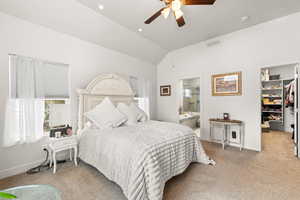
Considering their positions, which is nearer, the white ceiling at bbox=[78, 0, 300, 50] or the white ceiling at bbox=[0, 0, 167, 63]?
the white ceiling at bbox=[0, 0, 167, 63]

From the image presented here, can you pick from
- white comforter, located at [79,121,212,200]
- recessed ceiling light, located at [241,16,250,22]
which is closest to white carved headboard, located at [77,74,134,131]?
white comforter, located at [79,121,212,200]

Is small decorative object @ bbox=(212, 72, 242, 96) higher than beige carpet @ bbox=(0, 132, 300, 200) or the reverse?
higher

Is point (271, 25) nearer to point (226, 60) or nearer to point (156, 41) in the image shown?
point (226, 60)

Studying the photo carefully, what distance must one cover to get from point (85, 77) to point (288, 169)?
15.0 feet

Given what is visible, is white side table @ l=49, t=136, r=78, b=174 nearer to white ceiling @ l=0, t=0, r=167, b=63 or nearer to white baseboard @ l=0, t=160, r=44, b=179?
white baseboard @ l=0, t=160, r=44, b=179

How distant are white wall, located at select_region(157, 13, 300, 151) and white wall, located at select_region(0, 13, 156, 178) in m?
2.63

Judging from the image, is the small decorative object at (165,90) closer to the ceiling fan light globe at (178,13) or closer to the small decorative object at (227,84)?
the small decorative object at (227,84)

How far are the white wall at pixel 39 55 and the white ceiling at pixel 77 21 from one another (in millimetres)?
143

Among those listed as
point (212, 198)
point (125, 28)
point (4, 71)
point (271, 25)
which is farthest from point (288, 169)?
point (4, 71)

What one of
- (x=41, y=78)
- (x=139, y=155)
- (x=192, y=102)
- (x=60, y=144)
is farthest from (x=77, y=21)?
(x=192, y=102)

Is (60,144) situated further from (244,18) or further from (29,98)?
(244,18)

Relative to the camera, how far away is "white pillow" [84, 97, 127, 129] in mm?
2687

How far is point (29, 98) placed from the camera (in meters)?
2.40

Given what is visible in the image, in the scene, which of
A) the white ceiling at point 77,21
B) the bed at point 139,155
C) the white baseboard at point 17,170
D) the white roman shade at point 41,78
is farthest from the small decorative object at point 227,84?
the white baseboard at point 17,170
